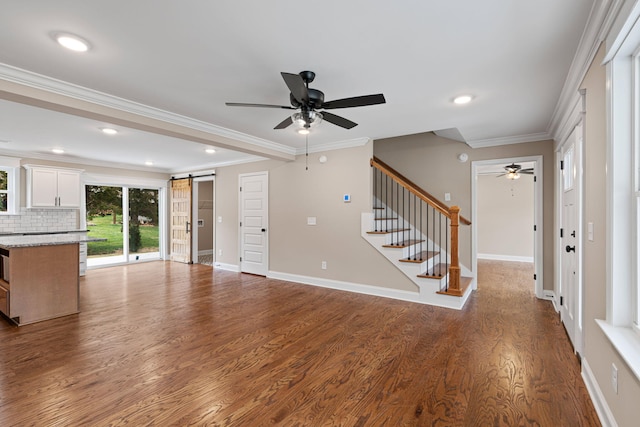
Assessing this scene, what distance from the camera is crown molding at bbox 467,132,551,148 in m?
4.29

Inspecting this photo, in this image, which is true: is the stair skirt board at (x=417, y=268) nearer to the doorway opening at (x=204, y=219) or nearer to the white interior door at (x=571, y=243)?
the white interior door at (x=571, y=243)

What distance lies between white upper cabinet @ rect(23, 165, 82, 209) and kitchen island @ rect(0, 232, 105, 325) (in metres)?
2.37

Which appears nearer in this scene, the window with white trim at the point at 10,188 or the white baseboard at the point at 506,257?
the window with white trim at the point at 10,188

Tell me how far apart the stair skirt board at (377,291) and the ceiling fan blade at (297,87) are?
3.08m

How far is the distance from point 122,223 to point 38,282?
3.99 metres

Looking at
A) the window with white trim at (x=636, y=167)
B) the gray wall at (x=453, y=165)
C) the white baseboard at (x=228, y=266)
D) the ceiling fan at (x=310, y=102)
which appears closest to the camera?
the window with white trim at (x=636, y=167)

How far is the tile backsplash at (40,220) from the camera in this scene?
5477mm

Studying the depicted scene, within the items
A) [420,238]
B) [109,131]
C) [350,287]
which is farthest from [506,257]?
[109,131]

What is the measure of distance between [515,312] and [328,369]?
106 inches

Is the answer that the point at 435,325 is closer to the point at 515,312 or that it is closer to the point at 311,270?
the point at 515,312

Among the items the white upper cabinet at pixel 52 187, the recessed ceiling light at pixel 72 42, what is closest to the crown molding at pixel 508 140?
the recessed ceiling light at pixel 72 42

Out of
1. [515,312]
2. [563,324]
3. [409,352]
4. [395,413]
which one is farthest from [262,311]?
[563,324]

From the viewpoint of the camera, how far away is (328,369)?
2424mm

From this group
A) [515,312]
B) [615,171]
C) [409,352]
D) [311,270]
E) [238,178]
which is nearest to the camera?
[615,171]
